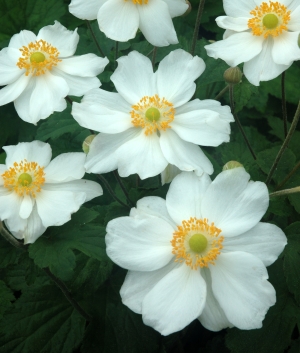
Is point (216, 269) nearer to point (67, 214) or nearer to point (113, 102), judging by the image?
point (67, 214)

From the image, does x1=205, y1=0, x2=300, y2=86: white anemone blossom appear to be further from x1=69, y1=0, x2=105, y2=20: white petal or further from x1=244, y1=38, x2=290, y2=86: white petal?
x1=69, y1=0, x2=105, y2=20: white petal

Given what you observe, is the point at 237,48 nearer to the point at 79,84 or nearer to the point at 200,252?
the point at 79,84

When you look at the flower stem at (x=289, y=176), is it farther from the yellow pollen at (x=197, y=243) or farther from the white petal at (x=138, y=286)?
the white petal at (x=138, y=286)

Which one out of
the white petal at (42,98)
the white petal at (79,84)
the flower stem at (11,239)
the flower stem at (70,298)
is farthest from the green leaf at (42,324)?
the white petal at (79,84)

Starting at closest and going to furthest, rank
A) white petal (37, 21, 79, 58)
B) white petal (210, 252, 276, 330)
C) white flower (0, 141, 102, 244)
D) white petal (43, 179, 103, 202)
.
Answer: white petal (210, 252, 276, 330), white flower (0, 141, 102, 244), white petal (43, 179, 103, 202), white petal (37, 21, 79, 58)

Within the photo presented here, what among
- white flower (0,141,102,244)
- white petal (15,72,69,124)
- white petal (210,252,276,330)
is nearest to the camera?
white petal (210,252,276,330)

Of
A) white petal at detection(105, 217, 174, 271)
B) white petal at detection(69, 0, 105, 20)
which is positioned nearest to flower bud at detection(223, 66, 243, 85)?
white petal at detection(69, 0, 105, 20)
